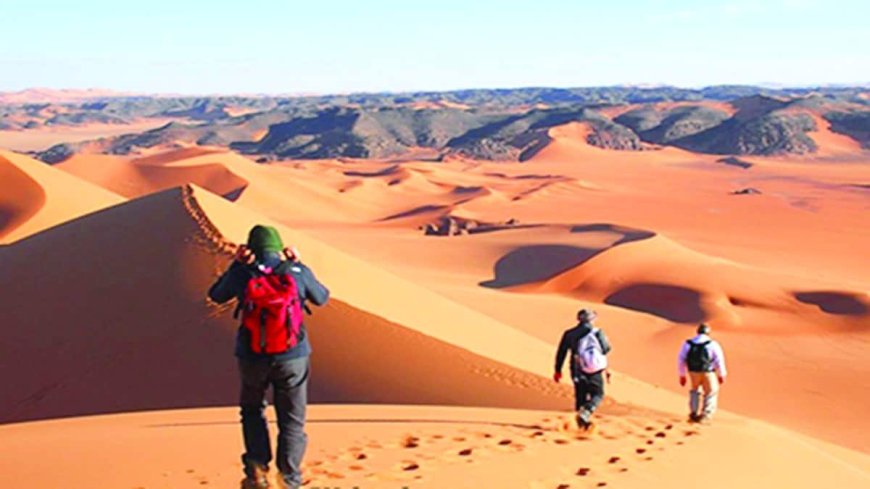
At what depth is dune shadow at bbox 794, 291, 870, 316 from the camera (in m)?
18.2

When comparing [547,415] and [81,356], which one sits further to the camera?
[81,356]

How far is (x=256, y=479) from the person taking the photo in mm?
4434

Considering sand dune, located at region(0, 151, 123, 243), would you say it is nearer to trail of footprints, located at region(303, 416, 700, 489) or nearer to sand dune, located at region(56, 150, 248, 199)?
sand dune, located at region(56, 150, 248, 199)

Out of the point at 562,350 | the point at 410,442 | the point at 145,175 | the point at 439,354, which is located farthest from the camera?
the point at 145,175

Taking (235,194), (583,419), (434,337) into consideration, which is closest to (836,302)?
(434,337)

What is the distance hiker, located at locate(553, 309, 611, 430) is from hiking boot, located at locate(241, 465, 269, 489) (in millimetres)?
2677

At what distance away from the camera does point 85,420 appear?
718 centimetres

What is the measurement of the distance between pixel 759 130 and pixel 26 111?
4878 inches

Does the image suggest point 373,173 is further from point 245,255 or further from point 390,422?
point 245,255

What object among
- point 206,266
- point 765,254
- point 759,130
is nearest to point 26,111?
point 759,130

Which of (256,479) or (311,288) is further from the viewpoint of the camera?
(256,479)

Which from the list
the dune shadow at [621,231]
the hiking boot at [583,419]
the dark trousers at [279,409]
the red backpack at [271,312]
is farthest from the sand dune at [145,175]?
the red backpack at [271,312]

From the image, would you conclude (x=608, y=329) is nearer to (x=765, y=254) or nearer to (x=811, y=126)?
(x=765, y=254)

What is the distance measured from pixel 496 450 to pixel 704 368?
263cm
